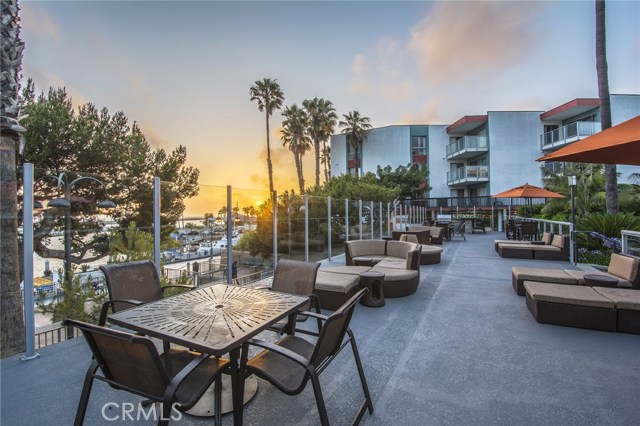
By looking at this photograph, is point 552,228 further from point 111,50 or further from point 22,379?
point 111,50

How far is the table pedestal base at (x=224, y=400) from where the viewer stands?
2172mm

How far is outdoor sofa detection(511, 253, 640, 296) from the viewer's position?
4.20 meters

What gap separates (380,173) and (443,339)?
23.7 m

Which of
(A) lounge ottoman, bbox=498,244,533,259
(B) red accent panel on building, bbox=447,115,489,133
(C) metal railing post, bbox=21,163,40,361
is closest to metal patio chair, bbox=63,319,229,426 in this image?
(C) metal railing post, bbox=21,163,40,361

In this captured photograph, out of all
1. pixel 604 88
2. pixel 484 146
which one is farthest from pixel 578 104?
pixel 604 88

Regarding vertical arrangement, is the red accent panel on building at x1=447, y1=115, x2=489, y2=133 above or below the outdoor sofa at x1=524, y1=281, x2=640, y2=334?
above

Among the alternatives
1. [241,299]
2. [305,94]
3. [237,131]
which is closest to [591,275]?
[241,299]

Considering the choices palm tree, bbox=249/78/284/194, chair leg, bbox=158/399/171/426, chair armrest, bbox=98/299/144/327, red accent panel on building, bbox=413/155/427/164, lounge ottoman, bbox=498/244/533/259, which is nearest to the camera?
chair leg, bbox=158/399/171/426

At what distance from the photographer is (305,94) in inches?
1013

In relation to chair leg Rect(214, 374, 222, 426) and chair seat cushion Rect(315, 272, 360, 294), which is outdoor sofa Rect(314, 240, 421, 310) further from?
chair leg Rect(214, 374, 222, 426)

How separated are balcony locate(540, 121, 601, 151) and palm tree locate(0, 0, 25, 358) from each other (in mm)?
24497

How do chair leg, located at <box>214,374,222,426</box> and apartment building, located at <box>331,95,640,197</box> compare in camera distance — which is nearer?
chair leg, located at <box>214,374,222,426</box>

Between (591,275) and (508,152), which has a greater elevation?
(508,152)

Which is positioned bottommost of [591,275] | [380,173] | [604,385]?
[604,385]
